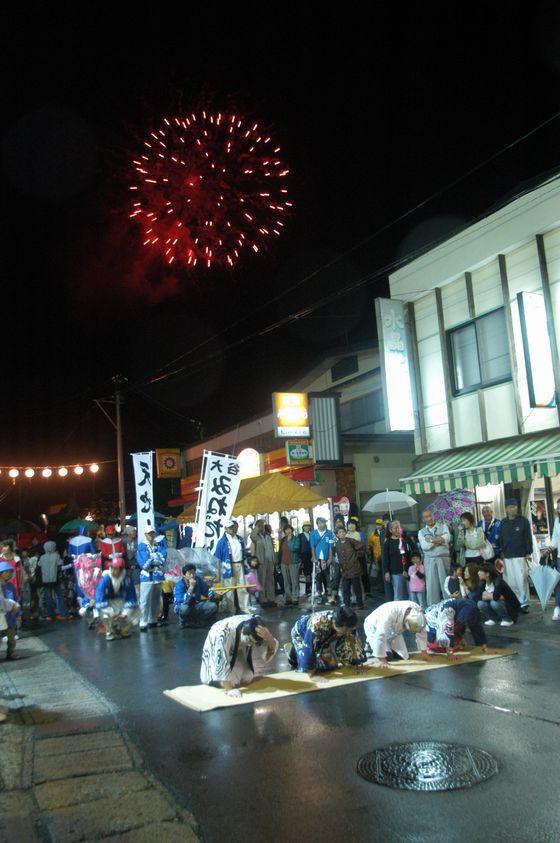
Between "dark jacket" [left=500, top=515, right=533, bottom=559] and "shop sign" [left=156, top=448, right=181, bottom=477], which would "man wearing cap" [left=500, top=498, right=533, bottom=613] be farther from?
"shop sign" [left=156, top=448, right=181, bottom=477]

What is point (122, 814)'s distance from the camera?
4367mm

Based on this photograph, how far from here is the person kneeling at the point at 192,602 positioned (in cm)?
1288

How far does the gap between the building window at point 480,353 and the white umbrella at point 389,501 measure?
9.05 feet

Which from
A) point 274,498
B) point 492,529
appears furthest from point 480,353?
point 274,498

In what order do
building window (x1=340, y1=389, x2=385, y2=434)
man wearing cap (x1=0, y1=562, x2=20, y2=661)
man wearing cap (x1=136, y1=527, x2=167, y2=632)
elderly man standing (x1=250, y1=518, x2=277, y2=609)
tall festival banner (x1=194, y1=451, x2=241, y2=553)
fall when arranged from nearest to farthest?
man wearing cap (x1=0, y1=562, x2=20, y2=661)
man wearing cap (x1=136, y1=527, x2=167, y2=632)
tall festival banner (x1=194, y1=451, x2=241, y2=553)
elderly man standing (x1=250, y1=518, x2=277, y2=609)
building window (x1=340, y1=389, x2=385, y2=434)

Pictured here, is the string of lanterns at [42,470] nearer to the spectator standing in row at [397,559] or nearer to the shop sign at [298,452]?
the shop sign at [298,452]

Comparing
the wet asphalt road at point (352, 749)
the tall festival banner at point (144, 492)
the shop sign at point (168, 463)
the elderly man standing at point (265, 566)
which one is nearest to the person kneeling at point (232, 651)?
the wet asphalt road at point (352, 749)

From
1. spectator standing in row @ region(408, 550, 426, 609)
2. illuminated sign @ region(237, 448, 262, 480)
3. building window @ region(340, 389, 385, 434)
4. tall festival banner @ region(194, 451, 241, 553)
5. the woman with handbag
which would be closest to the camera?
the woman with handbag

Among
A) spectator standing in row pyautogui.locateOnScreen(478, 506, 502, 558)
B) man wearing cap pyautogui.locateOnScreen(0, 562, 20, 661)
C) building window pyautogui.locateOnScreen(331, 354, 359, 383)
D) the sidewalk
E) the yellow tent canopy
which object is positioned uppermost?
building window pyautogui.locateOnScreen(331, 354, 359, 383)

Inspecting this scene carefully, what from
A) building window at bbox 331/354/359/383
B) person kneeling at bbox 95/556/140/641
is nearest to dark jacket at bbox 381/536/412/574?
person kneeling at bbox 95/556/140/641

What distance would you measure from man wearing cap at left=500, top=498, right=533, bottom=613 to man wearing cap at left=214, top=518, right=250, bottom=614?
17.7ft

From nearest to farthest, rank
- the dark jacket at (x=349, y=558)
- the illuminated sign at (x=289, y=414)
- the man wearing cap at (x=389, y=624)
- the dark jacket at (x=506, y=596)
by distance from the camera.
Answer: the man wearing cap at (x=389, y=624) → the dark jacket at (x=506, y=596) → the dark jacket at (x=349, y=558) → the illuminated sign at (x=289, y=414)

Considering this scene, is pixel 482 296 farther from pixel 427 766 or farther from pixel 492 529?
pixel 427 766

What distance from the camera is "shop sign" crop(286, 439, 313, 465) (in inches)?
901
